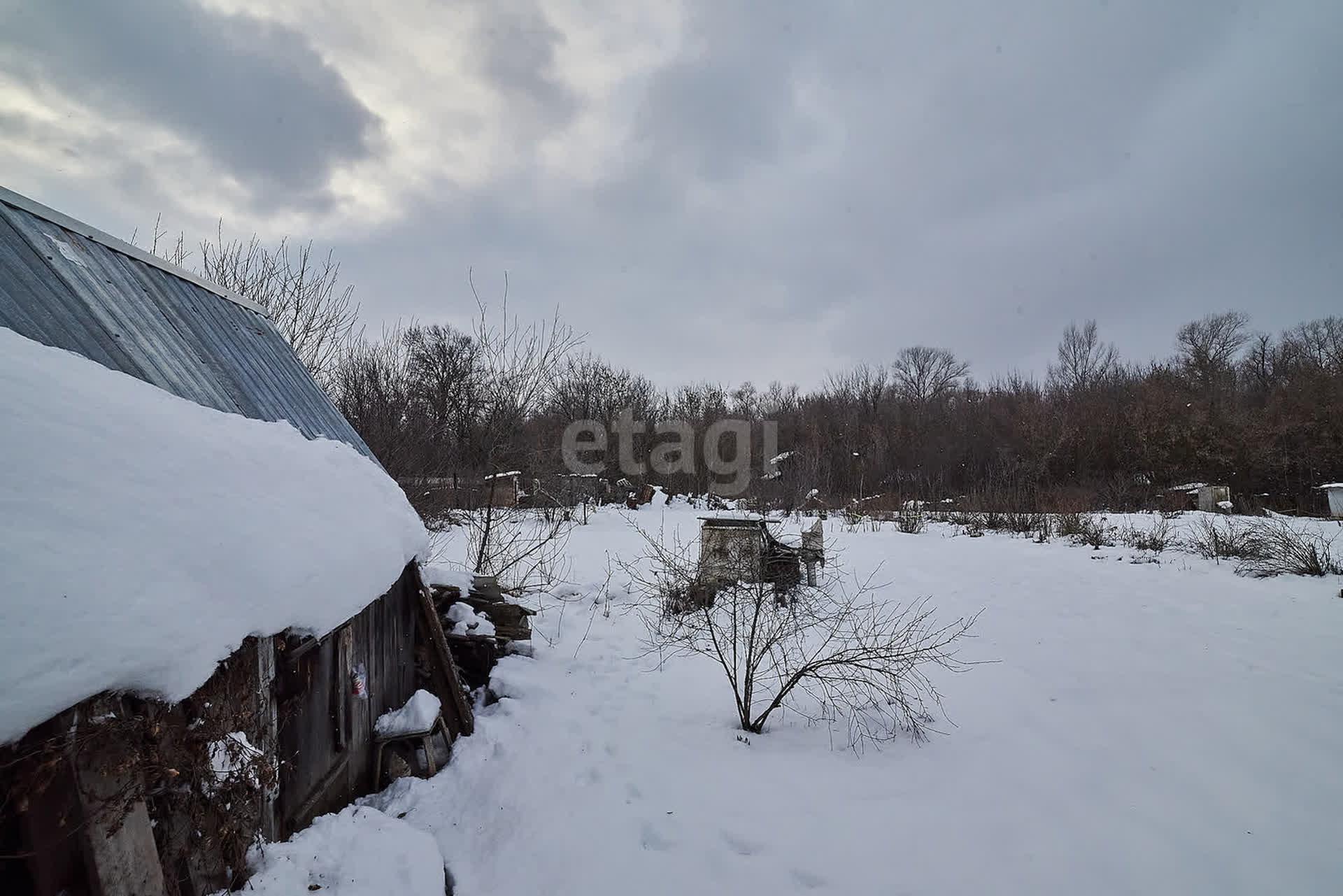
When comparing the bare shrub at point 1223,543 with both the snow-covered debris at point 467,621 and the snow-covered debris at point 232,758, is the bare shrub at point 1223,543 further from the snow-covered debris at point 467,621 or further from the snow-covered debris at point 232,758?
the snow-covered debris at point 232,758

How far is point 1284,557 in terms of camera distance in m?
8.00

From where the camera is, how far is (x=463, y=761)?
12.4ft

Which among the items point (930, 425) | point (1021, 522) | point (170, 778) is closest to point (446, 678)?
point (170, 778)

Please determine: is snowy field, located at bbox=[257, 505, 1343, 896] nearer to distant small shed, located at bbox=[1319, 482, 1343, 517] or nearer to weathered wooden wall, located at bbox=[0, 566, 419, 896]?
weathered wooden wall, located at bbox=[0, 566, 419, 896]

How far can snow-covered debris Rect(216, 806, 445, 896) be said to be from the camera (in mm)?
2088

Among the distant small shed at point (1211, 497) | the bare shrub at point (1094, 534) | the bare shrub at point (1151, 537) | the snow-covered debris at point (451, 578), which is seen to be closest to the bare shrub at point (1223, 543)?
the bare shrub at point (1151, 537)

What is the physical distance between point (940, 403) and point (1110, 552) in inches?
986

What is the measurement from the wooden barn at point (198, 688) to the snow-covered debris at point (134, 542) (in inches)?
0.6

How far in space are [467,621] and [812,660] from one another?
10.8ft

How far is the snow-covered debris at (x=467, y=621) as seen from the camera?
5.17 m

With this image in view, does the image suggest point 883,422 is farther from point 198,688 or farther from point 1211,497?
point 198,688

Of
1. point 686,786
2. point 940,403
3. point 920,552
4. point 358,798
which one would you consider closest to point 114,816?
point 358,798

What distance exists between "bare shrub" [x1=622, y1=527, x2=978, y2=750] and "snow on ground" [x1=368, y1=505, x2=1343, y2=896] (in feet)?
0.69

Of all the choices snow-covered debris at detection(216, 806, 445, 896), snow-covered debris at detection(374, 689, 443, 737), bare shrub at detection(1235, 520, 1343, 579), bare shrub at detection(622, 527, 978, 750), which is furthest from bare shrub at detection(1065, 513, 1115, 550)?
snow-covered debris at detection(216, 806, 445, 896)
